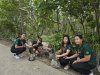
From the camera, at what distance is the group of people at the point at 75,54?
6.81 m

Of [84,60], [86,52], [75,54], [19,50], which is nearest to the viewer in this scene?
[86,52]

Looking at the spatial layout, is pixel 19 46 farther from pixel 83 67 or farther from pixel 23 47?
pixel 83 67

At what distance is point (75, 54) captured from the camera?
752cm

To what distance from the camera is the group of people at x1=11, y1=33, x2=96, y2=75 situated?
681 centimetres

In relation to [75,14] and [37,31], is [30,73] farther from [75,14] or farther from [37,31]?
[37,31]

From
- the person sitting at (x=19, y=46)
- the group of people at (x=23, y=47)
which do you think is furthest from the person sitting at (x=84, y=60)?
the person sitting at (x=19, y=46)

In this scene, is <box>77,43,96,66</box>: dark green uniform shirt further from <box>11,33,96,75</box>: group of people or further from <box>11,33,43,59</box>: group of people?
<box>11,33,43,59</box>: group of people

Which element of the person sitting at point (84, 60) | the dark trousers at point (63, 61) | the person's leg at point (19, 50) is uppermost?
the person sitting at point (84, 60)

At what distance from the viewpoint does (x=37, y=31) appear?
12398 millimetres

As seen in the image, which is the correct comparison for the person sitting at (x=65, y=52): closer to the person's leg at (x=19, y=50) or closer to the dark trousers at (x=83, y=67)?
the dark trousers at (x=83, y=67)

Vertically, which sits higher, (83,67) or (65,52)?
(65,52)

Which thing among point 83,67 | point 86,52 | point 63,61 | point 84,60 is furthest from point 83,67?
point 63,61

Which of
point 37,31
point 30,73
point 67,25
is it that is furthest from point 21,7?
point 30,73

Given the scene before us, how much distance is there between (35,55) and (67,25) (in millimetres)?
2398
